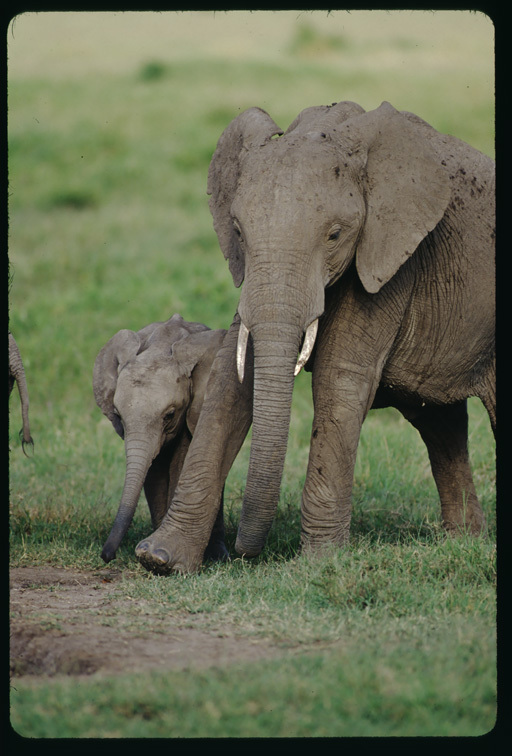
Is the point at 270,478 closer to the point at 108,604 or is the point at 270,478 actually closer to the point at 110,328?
the point at 108,604

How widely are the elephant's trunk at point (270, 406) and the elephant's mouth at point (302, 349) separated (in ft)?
0.12

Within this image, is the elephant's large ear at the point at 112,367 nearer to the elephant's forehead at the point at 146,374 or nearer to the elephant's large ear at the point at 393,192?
the elephant's forehead at the point at 146,374

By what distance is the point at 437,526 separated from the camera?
6371 mm

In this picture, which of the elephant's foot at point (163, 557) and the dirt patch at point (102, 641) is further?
the elephant's foot at point (163, 557)

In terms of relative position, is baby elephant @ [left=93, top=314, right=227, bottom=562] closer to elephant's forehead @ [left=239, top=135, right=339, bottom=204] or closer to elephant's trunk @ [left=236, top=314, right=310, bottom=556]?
elephant's trunk @ [left=236, top=314, right=310, bottom=556]

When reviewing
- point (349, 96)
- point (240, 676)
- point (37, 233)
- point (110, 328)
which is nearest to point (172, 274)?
point (110, 328)

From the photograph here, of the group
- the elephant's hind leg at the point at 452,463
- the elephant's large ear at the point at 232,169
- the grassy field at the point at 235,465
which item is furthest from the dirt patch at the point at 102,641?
the elephant's hind leg at the point at 452,463

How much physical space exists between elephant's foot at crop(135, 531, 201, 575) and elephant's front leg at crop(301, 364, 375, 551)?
60 cm

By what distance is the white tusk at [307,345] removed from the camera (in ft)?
17.2

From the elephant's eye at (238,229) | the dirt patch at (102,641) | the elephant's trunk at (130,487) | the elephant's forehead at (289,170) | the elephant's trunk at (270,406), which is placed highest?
the elephant's forehead at (289,170)

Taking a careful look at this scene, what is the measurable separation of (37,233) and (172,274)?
2889mm

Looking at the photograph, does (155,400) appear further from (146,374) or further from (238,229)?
(238,229)

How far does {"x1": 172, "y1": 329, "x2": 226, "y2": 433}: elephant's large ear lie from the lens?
614 centimetres

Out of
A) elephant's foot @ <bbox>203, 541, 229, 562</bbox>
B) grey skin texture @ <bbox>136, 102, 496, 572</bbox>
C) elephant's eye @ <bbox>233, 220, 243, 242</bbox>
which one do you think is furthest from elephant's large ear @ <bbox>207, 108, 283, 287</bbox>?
elephant's foot @ <bbox>203, 541, 229, 562</bbox>
